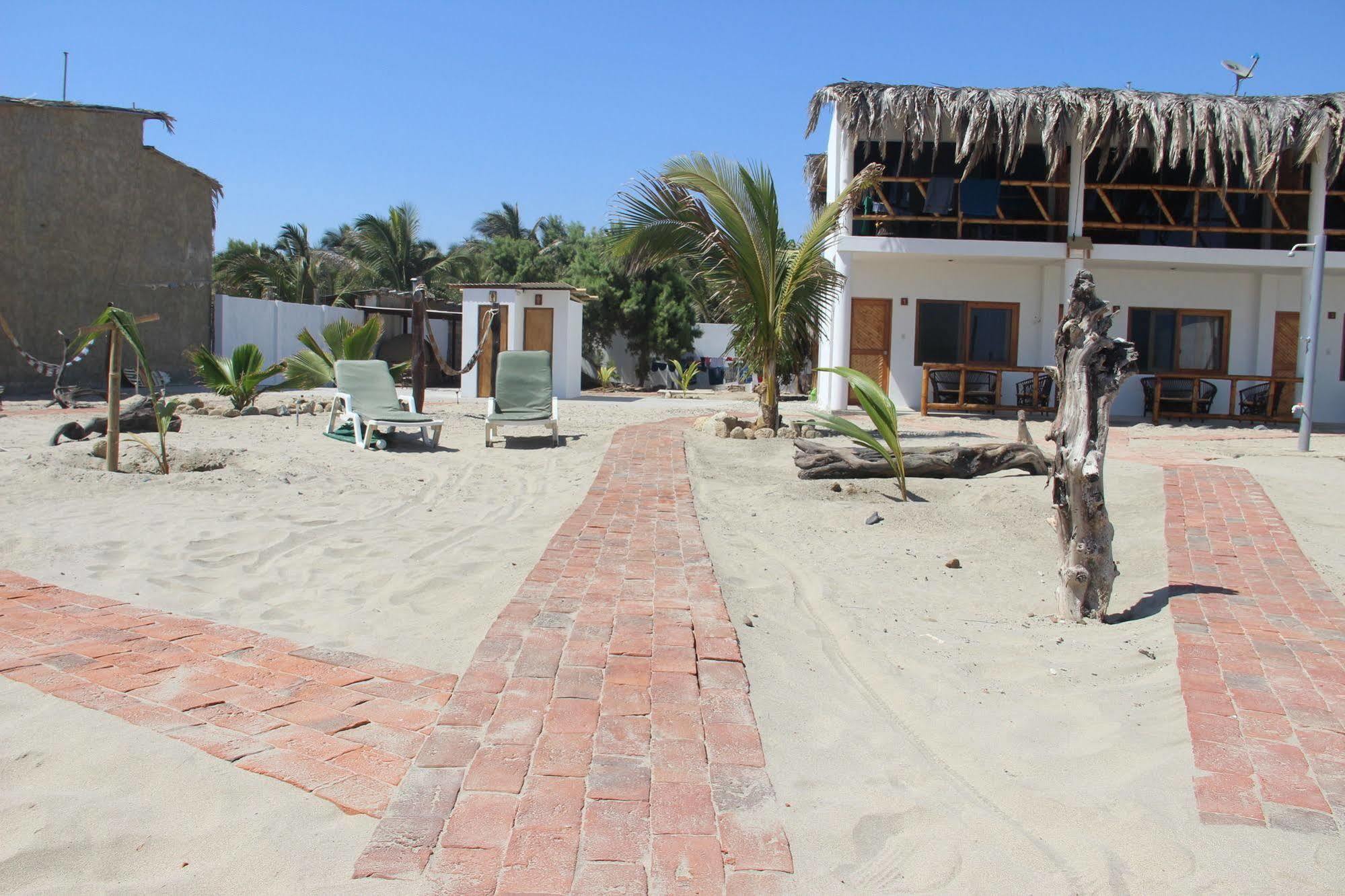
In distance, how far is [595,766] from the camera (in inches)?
102

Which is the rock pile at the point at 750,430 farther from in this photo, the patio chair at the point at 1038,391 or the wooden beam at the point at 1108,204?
the wooden beam at the point at 1108,204

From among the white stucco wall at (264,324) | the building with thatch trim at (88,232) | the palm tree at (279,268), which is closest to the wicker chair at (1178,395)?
the white stucco wall at (264,324)

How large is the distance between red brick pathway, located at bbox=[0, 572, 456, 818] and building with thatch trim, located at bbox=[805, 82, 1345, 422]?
13420mm

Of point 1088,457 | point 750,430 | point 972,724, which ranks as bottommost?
point 972,724

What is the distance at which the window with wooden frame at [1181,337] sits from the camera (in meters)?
17.2

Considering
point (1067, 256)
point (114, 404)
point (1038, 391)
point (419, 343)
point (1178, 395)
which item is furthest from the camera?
point (1178, 395)

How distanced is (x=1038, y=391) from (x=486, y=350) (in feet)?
33.8

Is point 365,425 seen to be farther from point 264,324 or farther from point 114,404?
point 264,324

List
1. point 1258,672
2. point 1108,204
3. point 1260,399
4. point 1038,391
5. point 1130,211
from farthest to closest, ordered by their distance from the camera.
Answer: point 1130,211
point 1260,399
point 1038,391
point 1108,204
point 1258,672

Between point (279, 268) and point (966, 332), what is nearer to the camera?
point (966, 332)

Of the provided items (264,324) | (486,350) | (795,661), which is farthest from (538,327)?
(795,661)

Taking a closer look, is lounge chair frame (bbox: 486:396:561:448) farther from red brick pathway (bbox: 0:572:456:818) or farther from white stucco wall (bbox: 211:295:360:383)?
white stucco wall (bbox: 211:295:360:383)

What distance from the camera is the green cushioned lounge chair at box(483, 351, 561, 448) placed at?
11055 mm

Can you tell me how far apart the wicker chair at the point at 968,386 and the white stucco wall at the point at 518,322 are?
7308mm
